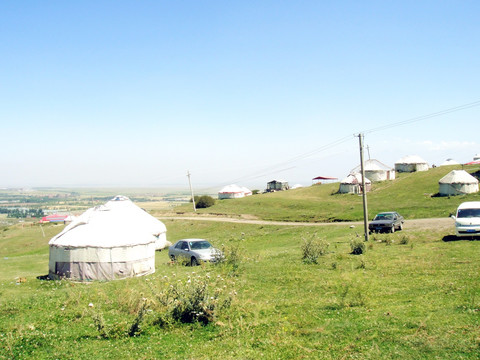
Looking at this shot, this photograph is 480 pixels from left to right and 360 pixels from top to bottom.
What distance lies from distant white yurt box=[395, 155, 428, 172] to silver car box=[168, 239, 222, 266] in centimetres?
6248

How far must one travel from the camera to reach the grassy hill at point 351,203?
4141 centimetres

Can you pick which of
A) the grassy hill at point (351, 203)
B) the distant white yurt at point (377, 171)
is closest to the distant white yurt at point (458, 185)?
the grassy hill at point (351, 203)

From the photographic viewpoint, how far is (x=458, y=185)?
49875 mm

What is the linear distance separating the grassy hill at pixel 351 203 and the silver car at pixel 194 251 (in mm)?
21338

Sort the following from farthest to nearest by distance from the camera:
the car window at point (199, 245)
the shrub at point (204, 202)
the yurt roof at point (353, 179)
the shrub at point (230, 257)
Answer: the shrub at point (204, 202), the yurt roof at point (353, 179), the car window at point (199, 245), the shrub at point (230, 257)

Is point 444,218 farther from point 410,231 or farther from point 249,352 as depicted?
point 249,352

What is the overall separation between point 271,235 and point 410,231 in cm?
1218

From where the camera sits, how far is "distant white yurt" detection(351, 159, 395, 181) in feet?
227

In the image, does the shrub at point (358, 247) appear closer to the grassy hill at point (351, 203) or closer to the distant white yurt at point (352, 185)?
the grassy hill at point (351, 203)

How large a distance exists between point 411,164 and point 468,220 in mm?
57009

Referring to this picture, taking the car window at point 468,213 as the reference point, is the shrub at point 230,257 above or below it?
below

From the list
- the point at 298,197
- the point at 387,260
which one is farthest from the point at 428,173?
the point at 387,260

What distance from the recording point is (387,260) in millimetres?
16875

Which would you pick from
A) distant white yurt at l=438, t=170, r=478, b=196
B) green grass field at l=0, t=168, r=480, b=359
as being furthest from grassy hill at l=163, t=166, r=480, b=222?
green grass field at l=0, t=168, r=480, b=359
